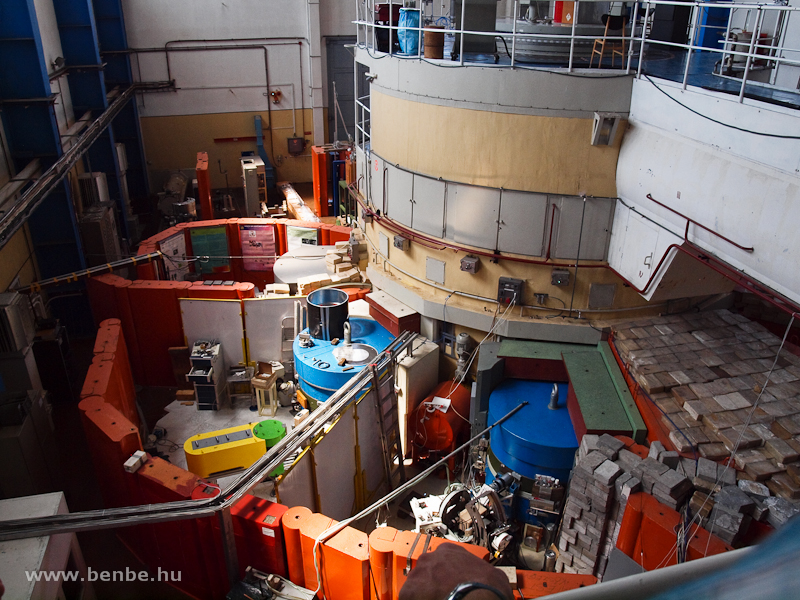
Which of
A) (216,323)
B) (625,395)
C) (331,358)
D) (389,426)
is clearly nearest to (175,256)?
(216,323)

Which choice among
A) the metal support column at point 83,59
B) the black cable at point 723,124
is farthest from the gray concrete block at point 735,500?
the metal support column at point 83,59

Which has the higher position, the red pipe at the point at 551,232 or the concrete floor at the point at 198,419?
the red pipe at the point at 551,232

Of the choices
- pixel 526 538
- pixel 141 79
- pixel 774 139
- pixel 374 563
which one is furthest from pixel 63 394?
pixel 141 79

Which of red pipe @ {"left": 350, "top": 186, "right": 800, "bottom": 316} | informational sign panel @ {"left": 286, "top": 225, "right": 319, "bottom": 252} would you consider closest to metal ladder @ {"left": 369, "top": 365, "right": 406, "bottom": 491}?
red pipe @ {"left": 350, "top": 186, "right": 800, "bottom": 316}

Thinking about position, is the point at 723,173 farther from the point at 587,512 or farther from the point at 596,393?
the point at 587,512

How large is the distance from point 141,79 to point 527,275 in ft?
60.9

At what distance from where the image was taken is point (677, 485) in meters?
6.61

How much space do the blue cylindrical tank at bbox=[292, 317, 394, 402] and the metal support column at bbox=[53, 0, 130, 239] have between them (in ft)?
36.0

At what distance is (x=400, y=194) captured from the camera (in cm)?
1140

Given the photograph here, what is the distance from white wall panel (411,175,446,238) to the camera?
10.6 meters

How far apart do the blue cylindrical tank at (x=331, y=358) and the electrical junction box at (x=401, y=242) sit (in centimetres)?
163

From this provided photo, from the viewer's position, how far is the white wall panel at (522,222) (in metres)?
9.72

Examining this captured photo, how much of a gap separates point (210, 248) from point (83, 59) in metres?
6.86

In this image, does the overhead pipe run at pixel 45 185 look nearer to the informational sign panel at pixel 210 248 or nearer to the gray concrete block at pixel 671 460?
the informational sign panel at pixel 210 248
